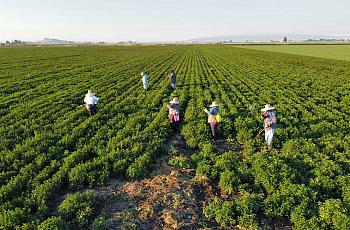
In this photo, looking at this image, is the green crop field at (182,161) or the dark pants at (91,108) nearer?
the green crop field at (182,161)

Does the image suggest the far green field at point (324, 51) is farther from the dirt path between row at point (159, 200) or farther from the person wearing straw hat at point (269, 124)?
the dirt path between row at point (159, 200)

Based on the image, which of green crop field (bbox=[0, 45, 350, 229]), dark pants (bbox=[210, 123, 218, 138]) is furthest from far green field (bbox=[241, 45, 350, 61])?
dark pants (bbox=[210, 123, 218, 138])

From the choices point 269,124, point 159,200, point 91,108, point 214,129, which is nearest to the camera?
point 159,200

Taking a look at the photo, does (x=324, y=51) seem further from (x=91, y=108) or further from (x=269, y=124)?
(x=269, y=124)

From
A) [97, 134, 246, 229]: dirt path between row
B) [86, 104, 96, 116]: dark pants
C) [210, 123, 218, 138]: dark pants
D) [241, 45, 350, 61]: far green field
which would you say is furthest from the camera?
[241, 45, 350, 61]: far green field

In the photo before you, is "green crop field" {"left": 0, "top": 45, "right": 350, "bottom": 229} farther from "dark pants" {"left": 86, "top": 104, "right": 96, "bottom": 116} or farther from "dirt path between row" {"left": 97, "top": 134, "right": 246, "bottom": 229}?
"dark pants" {"left": 86, "top": 104, "right": 96, "bottom": 116}

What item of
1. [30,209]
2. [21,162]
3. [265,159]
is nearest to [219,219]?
[265,159]

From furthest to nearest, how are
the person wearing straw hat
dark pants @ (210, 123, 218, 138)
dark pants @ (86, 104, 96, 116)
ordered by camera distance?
dark pants @ (86, 104, 96, 116)
dark pants @ (210, 123, 218, 138)
the person wearing straw hat

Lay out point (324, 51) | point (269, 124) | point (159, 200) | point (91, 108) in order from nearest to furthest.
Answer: point (159, 200), point (269, 124), point (91, 108), point (324, 51)

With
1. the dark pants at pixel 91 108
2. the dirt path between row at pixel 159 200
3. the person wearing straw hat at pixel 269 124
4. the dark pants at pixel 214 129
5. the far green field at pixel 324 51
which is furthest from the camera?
the far green field at pixel 324 51

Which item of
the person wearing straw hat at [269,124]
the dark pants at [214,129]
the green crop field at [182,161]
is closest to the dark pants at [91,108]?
the green crop field at [182,161]

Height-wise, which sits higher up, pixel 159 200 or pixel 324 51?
pixel 159 200

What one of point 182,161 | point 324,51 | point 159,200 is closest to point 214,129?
point 182,161

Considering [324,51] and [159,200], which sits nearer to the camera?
[159,200]
